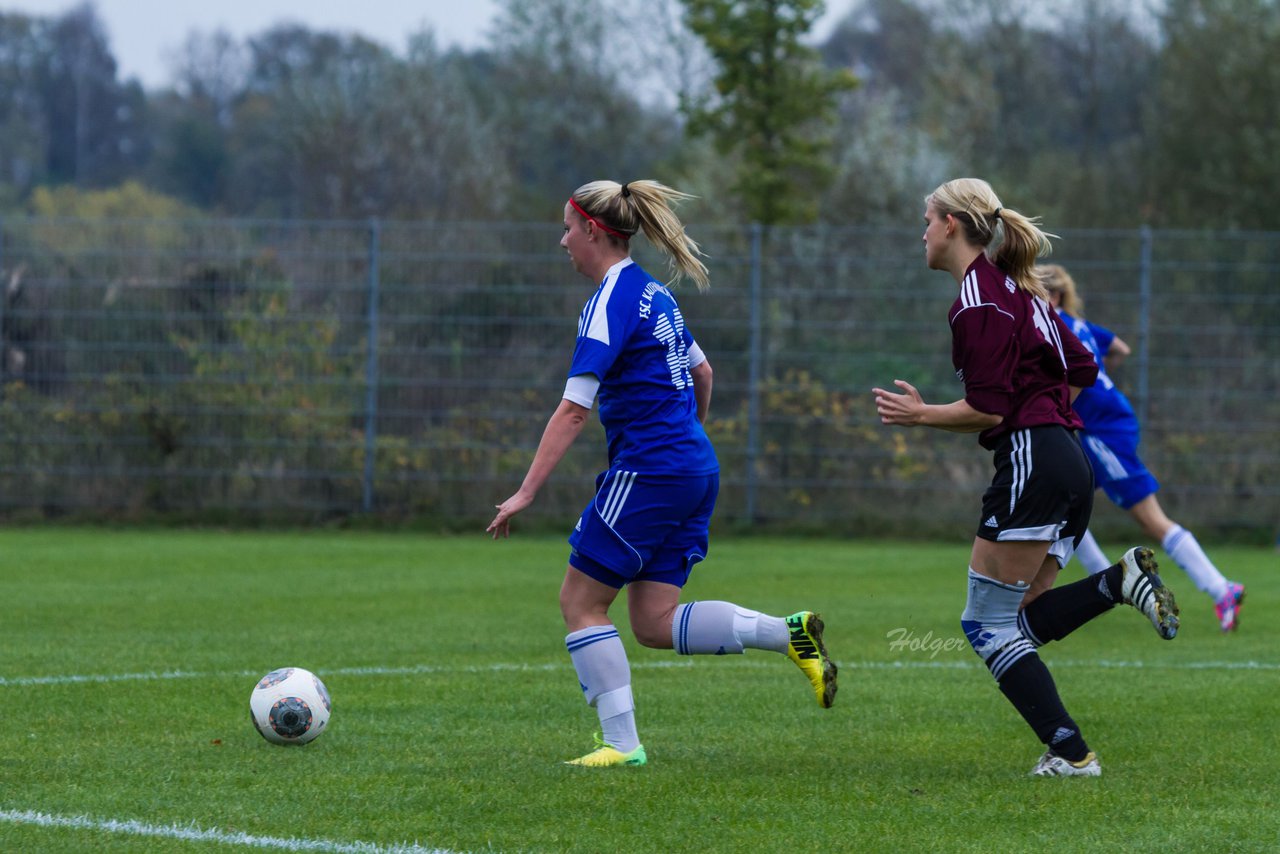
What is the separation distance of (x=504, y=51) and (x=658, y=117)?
215 inches

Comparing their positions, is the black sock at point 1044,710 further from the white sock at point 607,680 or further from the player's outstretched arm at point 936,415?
the white sock at point 607,680

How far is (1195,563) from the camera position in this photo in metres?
9.25

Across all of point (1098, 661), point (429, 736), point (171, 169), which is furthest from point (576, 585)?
point (171, 169)

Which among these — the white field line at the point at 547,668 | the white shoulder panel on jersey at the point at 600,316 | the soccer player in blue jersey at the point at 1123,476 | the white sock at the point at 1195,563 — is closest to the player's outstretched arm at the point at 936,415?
the white shoulder panel on jersey at the point at 600,316

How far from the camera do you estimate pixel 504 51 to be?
5053 cm

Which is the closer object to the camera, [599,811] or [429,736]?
[599,811]

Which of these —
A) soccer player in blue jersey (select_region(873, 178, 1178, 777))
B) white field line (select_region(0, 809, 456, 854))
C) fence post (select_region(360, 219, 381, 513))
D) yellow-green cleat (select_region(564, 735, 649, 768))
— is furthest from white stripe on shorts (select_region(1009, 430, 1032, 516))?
fence post (select_region(360, 219, 381, 513))

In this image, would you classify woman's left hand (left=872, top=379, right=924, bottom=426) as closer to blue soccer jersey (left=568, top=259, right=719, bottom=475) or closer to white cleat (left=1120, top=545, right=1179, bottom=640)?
blue soccer jersey (left=568, top=259, right=719, bottom=475)

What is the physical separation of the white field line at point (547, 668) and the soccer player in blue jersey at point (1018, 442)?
8.15 ft

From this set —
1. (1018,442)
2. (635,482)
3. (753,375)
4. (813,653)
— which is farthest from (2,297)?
(1018,442)

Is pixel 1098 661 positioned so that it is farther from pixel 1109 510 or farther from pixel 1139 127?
pixel 1139 127

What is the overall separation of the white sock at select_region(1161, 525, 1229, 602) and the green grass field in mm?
282

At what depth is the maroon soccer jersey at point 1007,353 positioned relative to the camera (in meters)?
4.91

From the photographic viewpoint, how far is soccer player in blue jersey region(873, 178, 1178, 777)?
4941 mm
